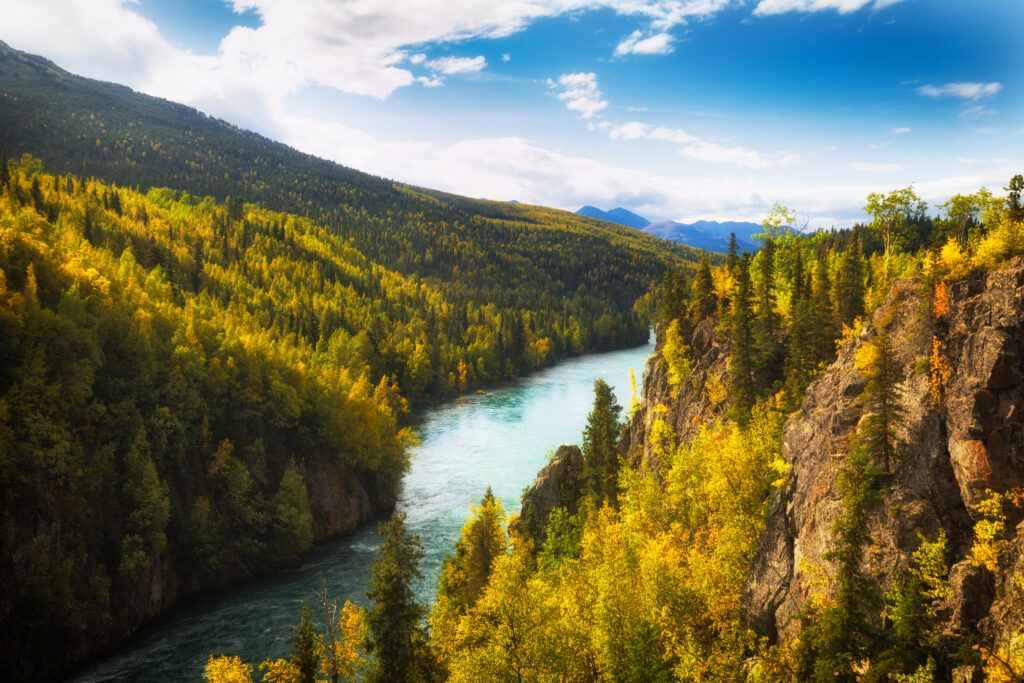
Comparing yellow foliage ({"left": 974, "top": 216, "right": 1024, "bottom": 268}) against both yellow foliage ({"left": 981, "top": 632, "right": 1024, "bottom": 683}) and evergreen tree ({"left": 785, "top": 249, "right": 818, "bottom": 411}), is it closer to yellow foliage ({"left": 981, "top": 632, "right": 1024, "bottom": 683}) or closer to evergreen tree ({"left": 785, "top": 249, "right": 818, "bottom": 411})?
yellow foliage ({"left": 981, "top": 632, "right": 1024, "bottom": 683})

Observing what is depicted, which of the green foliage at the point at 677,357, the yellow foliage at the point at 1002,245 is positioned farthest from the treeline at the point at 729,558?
the green foliage at the point at 677,357

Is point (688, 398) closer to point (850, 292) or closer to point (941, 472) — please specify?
point (850, 292)

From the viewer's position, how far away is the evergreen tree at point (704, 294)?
64.5 meters

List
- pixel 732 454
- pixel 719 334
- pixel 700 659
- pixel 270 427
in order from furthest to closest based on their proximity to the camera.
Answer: pixel 270 427 < pixel 719 334 < pixel 732 454 < pixel 700 659

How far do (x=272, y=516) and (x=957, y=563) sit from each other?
5806 cm

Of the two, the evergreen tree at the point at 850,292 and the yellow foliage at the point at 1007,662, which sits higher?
the evergreen tree at the point at 850,292

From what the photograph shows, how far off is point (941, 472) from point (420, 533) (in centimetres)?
5264

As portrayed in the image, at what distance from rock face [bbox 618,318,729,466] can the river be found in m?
17.2

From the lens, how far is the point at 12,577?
40688 millimetres

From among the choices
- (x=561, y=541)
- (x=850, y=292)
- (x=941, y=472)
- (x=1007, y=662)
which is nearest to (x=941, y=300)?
(x=941, y=472)

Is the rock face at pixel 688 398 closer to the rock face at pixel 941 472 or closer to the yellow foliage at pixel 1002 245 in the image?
the rock face at pixel 941 472

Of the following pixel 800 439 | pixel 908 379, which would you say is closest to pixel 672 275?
pixel 800 439

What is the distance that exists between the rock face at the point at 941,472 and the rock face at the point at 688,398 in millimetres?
23750

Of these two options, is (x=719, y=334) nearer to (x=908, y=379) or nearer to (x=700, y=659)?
(x=908, y=379)
